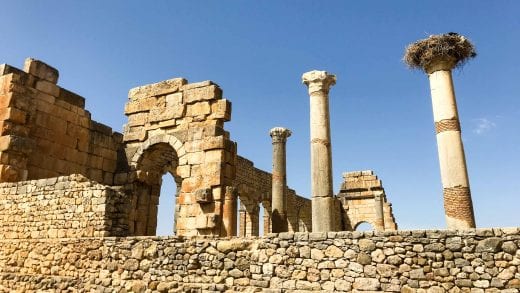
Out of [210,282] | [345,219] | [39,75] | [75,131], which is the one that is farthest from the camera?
[345,219]

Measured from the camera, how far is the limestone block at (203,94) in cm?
1208

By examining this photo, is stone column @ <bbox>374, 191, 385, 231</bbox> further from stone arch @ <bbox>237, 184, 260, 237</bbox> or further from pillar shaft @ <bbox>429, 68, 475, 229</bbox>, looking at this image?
pillar shaft @ <bbox>429, 68, 475, 229</bbox>

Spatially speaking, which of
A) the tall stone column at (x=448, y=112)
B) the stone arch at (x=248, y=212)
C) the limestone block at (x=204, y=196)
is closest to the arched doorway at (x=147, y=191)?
the limestone block at (x=204, y=196)

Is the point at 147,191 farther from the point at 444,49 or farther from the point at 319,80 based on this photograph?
the point at 444,49

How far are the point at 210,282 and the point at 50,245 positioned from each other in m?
4.30

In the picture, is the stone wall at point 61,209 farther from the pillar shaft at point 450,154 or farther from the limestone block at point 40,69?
the pillar shaft at point 450,154

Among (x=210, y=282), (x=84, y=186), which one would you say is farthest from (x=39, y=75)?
(x=210, y=282)

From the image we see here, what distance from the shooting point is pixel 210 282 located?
788 cm

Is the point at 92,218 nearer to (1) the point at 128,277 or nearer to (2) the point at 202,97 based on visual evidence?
(1) the point at 128,277

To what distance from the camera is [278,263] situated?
24.5ft

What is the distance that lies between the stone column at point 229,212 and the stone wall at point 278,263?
2.68 meters

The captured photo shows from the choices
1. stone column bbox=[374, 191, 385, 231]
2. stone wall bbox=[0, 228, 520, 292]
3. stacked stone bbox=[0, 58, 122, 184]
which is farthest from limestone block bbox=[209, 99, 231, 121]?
stone column bbox=[374, 191, 385, 231]

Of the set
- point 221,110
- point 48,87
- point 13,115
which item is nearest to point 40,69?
point 48,87

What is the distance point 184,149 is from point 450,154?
7.12 metres
